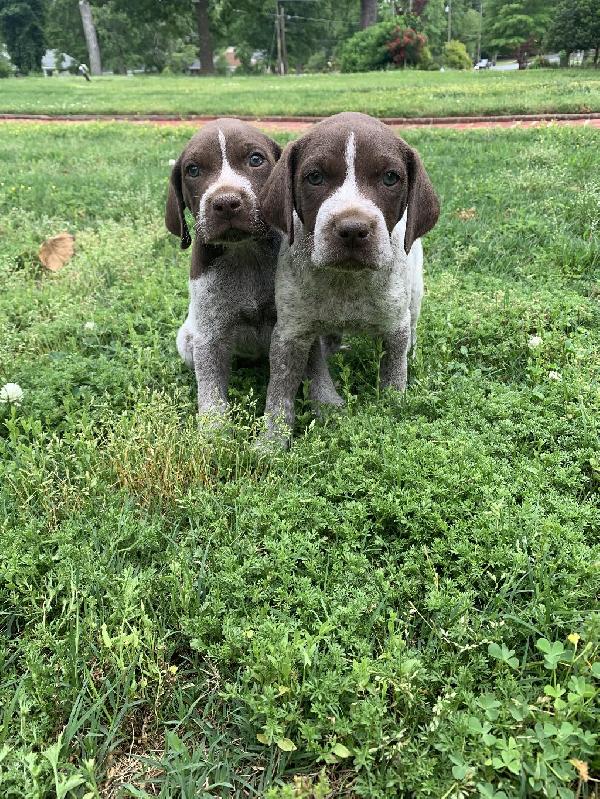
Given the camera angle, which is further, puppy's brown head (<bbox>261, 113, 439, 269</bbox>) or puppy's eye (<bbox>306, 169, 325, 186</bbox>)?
puppy's eye (<bbox>306, 169, 325, 186</bbox>)

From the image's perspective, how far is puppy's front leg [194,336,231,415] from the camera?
3.56 metres

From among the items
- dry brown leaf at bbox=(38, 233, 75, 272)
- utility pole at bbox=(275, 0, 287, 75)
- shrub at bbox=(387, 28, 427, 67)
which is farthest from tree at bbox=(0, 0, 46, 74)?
dry brown leaf at bbox=(38, 233, 75, 272)

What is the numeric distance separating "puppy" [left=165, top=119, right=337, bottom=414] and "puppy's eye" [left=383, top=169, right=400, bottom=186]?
2.00 ft

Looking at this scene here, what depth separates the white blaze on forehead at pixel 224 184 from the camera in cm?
302

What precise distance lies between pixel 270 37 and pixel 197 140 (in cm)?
5596

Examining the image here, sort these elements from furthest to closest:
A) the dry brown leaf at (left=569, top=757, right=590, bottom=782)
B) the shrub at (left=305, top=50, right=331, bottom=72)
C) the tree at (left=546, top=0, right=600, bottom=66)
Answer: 1. the shrub at (left=305, top=50, right=331, bottom=72)
2. the tree at (left=546, top=0, right=600, bottom=66)
3. the dry brown leaf at (left=569, top=757, right=590, bottom=782)

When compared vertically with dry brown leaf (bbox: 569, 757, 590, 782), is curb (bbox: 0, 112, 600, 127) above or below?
below

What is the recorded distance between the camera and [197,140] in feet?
10.6

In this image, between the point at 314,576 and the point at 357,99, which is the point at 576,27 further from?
the point at 314,576

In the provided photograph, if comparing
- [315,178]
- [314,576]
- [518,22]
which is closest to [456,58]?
[518,22]

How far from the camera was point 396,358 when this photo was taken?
3.53 metres

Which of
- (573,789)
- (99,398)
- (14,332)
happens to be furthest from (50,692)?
(14,332)

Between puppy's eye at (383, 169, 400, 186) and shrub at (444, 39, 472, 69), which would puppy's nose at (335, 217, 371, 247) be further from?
shrub at (444, 39, 472, 69)

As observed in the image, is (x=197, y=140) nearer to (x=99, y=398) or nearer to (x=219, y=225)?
(x=219, y=225)
